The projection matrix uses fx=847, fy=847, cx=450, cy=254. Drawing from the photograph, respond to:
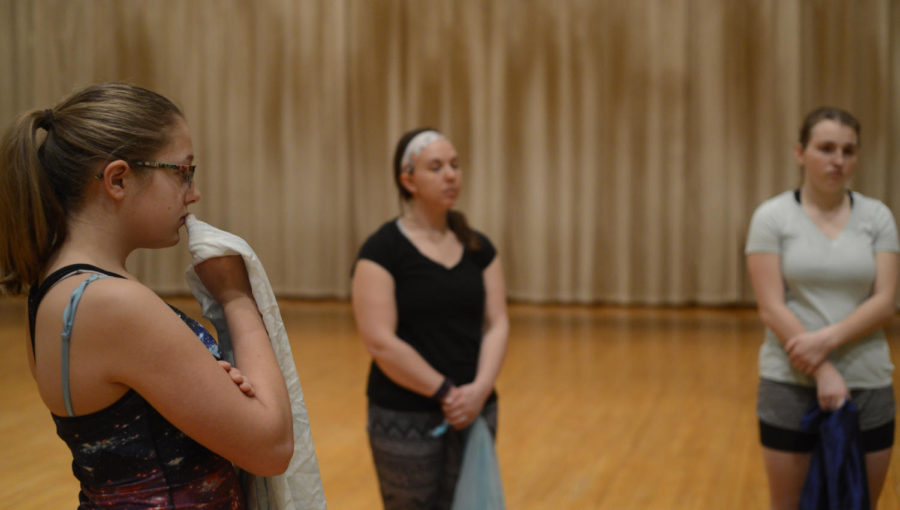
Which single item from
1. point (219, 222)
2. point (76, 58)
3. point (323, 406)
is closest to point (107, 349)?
point (323, 406)

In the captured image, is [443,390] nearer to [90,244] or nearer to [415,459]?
[415,459]

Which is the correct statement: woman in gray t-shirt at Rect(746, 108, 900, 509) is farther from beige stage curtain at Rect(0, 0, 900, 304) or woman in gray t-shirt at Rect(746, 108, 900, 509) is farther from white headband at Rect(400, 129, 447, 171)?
beige stage curtain at Rect(0, 0, 900, 304)

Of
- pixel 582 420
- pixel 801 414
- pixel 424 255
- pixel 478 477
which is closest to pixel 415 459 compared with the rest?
pixel 478 477

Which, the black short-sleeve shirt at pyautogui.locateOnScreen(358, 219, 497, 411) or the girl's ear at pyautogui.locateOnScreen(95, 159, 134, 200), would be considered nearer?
the girl's ear at pyautogui.locateOnScreen(95, 159, 134, 200)

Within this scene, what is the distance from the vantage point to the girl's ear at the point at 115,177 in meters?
1.24

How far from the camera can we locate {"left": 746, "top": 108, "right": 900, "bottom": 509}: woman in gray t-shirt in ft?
9.16

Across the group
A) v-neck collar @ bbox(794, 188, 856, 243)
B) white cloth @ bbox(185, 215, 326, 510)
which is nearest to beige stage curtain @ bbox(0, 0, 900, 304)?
v-neck collar @ bbox(794, 188, 856, 243)

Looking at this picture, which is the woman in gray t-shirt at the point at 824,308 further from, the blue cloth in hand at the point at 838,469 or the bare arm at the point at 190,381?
the bare arm at the point at 190,381

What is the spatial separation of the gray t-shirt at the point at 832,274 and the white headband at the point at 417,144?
118cm

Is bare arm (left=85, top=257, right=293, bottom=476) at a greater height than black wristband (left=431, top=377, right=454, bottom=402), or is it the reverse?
bare arm (left=85, top=257, right=293, bottom=476)

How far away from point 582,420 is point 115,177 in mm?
4548

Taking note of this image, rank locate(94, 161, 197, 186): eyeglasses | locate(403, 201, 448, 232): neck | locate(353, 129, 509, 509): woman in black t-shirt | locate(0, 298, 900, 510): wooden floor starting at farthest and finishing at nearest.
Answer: locate(0, 298, 900, 510): wooden floor < locate(403, 201, 448, 232): neck < locate(353, 129, 509, 509): woman in black t-shirt < locate(94, 161, 197, 186): eyeglasses

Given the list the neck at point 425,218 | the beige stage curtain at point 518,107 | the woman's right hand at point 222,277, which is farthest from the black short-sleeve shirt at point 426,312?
the beige stage curtain at point 518,107

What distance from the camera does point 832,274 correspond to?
2.83 metres
